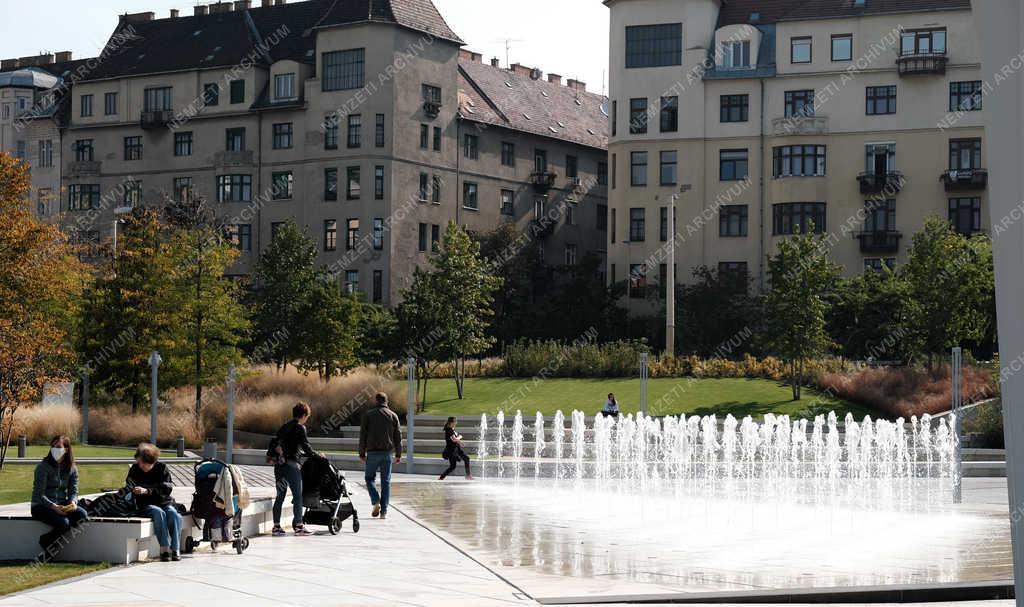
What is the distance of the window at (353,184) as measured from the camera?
7150 cm

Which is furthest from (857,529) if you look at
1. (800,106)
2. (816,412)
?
(800,106)

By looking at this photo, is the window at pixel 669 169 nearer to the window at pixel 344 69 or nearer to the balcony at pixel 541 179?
the balcony at pixel 541 179

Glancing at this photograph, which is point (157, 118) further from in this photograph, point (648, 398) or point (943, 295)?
point (943, 295)

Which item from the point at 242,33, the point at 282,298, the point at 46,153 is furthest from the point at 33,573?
the point at 46,153

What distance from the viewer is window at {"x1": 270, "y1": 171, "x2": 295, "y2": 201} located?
7369cm

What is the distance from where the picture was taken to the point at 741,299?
63.1m

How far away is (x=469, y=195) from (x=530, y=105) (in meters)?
9.77

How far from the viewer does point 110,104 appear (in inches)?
3120

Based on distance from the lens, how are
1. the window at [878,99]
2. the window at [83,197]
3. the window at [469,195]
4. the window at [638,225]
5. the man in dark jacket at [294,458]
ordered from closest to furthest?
the man in dark jacket at [294,458] < the window at [878,99] < the window at [638,225] < the window at [469,195] < the window at [83,197]

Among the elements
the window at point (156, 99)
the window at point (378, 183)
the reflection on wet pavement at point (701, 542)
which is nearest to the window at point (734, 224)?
the window at point (378, 183)

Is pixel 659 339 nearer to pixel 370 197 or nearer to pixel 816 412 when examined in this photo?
pixel 370 197

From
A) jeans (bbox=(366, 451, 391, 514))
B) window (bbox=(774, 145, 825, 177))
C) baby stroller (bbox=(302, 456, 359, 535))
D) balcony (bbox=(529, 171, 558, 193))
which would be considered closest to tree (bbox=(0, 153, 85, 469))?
jeans (bbox=(366, 451, 391, 514))

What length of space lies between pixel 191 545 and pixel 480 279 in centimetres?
3528

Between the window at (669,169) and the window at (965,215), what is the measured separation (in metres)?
13.0
